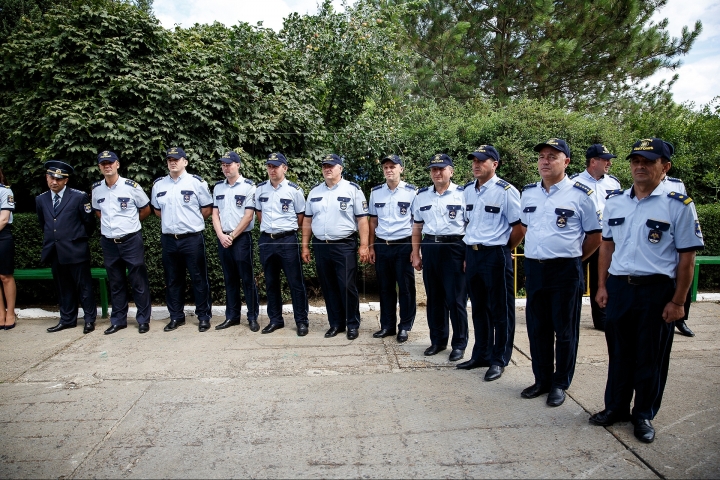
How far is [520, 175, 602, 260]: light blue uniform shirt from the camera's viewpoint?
4.14 m

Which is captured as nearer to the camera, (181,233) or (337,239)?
(337,239)

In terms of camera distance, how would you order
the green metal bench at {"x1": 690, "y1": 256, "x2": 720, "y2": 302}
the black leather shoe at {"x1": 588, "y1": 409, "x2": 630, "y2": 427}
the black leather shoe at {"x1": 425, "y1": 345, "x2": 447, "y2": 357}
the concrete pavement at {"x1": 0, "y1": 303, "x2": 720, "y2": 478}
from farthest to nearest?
1. the green metal bench at {"x1": 690, "y1": 256, "x2": 720, "y2": 302}
2. the black leather shoe at {"x1": 425, "y1": 345, "x2": 447, "y2": 357}
3. the black leather shoe at {"x1": 588, "y1": 409, "x2": 630, "y2": 427}
4. the concrete pavement at {"x1": 0, "y1": 303, "x2": 720, "y2": 478}

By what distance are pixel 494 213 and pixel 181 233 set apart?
3.65 meters

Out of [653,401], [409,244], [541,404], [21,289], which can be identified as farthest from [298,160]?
[653,401]

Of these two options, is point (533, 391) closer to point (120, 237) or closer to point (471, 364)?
point (471, 364)

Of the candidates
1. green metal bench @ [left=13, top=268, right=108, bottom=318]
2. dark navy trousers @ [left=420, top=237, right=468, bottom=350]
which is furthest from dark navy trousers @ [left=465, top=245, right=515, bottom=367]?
green metal bench @ [left=13, top=268, right=108, bottom=318]

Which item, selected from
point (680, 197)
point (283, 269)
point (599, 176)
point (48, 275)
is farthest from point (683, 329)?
point (48, 275)

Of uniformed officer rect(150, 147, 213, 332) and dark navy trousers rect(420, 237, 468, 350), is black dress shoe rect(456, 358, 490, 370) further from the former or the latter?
uniformed officer rect(150, 147, 213, 332)

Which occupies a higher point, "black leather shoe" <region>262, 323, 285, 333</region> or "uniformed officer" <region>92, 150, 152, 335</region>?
"uniformed officer" <region>92, 150, 152, 335</region>

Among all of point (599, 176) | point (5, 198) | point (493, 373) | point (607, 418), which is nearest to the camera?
point (607, 418)

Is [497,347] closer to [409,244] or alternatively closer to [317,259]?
[409,244]

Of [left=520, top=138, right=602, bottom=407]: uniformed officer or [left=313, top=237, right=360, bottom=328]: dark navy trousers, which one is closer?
[left=520, top=138, right=602, bottom=407]: uniformed officer

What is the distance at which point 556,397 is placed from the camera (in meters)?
4.20

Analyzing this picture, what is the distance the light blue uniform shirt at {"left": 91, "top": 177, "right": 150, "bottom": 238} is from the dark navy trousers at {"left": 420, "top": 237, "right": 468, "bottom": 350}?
3.45m
